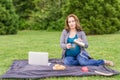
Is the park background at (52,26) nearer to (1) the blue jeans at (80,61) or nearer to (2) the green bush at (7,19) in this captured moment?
(2) the green bush at (7,19)

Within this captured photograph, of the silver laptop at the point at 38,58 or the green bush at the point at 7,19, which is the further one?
the green bush at the point at 7,19

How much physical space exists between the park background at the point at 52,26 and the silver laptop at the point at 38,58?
2.05ft

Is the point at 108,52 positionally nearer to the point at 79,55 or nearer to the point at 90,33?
the point at 79,55

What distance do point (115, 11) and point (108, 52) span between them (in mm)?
7340

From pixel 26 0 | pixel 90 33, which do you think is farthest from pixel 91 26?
pixel 26 0

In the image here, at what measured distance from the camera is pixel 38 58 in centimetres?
673

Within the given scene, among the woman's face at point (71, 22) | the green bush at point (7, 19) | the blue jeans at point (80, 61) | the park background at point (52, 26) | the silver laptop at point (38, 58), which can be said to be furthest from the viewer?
the green bush at point (7, 19)

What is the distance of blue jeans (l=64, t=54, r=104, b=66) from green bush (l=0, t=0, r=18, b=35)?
412 inches

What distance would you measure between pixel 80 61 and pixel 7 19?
10910 mm

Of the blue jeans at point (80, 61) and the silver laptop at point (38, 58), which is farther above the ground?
the silver laptop at point (38, 58)

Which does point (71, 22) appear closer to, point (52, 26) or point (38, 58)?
point (38, 58)

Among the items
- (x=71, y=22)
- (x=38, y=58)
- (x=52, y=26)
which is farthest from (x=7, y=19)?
(x=38, y=58)

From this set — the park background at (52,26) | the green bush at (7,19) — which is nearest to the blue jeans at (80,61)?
the park background at (52,26)

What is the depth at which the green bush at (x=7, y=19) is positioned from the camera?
1712 centimetres
